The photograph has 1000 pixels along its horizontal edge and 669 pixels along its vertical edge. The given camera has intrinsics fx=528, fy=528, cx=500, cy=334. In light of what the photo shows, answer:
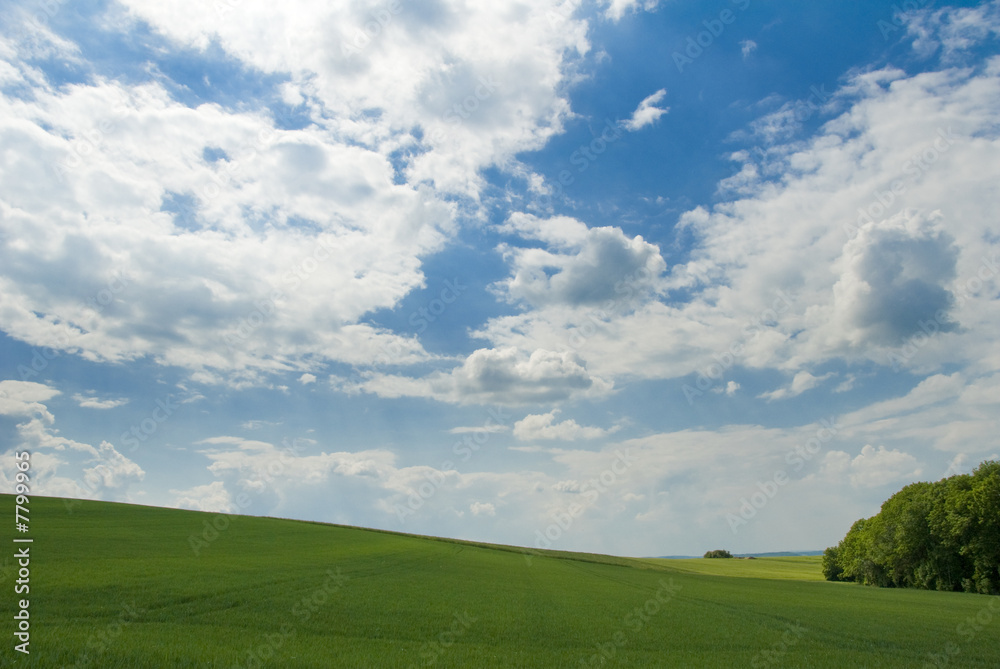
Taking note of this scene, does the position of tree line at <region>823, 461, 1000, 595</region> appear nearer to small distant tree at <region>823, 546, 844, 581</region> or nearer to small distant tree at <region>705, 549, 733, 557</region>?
small distant tree at <region>823, 546, 844, 581</region>

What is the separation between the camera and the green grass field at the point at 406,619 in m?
17.5

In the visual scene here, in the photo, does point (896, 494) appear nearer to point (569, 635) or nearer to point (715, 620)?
point (715, 620)

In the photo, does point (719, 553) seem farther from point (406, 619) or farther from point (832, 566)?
point (406, 619)

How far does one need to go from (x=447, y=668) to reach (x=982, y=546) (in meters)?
71.1

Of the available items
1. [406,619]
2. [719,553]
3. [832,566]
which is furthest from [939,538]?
[719,553]

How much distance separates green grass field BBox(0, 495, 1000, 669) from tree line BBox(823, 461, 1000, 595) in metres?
19.4

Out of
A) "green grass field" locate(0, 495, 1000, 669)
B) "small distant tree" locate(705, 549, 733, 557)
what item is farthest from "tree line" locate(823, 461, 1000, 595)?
"small distant tree" locate(705, 549, 733, 557)

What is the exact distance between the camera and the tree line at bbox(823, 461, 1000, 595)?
59344 millimetres

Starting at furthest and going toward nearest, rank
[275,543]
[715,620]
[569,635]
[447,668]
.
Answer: [275,543], [715,620], [569,635], [447,668]

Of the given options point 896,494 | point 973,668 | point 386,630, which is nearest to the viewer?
point 973,668

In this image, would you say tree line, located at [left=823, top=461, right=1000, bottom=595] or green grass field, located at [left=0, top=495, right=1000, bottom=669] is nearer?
green grass field, located at [left=0, top=495, right=1000, bottom=669]

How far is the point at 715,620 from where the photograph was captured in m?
29.9

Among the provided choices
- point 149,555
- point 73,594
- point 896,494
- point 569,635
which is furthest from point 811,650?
point 896,494

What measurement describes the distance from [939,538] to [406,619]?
236ft
